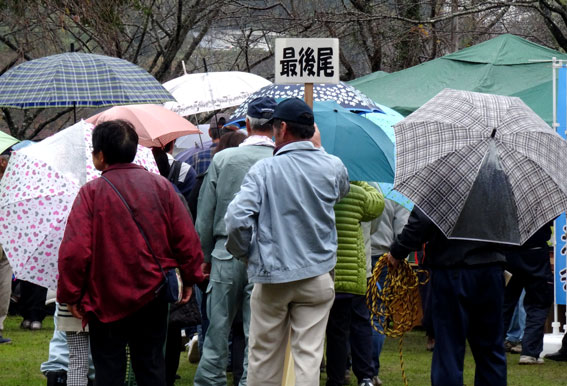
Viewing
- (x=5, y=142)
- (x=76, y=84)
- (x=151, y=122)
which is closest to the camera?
(x=151, y=122)

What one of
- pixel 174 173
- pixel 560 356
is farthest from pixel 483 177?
pixel 560 356

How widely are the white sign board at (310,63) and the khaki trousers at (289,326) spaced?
1.53 metres

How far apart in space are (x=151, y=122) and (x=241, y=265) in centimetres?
186

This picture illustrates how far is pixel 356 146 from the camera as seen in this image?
23.7ft

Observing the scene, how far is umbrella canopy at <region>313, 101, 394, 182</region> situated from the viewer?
714 cm

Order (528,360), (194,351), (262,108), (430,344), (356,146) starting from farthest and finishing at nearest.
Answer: (430,344)
(528,360)
(194,351)
(356,146)
(262,108)

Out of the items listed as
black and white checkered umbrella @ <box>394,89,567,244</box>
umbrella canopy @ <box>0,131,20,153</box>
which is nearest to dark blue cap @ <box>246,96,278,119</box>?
black and white checkered umbrella @ <box>394,89,567,244</box>

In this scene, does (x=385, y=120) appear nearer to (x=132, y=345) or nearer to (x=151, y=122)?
(x=151, y=122)

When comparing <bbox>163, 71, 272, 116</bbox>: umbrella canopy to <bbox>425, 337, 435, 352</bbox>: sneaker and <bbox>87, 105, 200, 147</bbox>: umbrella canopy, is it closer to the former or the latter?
<bbox>87, 105, 200, 147</bbox>: umbrella canopy

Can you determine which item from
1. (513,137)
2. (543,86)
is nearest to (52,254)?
(513,137)

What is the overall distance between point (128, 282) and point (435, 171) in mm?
1920

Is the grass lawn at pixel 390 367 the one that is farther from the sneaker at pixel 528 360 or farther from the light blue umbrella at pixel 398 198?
the light blue umbrella at pixel 398 198

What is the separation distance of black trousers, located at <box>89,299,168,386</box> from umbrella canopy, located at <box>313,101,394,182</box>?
2.11 m

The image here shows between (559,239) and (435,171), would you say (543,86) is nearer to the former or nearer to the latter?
(559,239)
